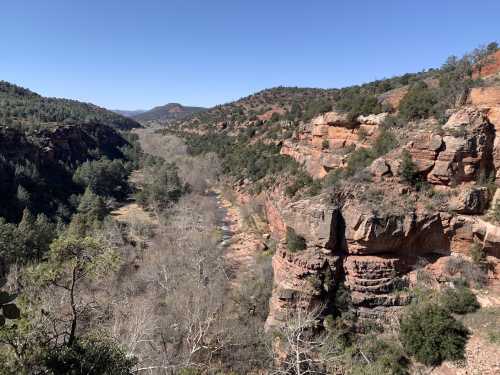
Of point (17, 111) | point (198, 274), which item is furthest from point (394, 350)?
point (17, 111)

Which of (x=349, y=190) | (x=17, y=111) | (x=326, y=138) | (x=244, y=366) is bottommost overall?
(x=244, y=366)

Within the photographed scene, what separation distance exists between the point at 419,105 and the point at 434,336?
1492 centimetres

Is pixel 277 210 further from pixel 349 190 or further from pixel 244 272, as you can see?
pixel 349 190

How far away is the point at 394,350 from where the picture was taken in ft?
51.3

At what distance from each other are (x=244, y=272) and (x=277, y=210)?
21.2 feet

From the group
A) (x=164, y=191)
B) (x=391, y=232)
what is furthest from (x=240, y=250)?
(x=164, y=191)

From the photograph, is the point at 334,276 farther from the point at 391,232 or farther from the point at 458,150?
the point at 458,150

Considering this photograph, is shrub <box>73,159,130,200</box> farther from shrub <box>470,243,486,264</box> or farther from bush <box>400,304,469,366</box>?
shrub <box>470,243,486,264</box>

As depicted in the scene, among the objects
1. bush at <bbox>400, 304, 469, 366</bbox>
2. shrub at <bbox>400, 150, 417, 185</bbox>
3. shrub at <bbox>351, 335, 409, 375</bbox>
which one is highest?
shrub at <bbox>400, 150, 417, 185</bbox>

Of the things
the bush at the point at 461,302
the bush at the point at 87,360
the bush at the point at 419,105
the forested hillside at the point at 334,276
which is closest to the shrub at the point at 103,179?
the forested hillside at the point at 334,276

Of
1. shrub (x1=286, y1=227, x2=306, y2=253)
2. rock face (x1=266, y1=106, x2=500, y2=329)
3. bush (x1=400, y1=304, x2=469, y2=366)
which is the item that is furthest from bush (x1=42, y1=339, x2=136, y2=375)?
bush (x1=400, y1=304, x2=469, y2=366)

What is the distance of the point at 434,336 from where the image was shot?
47.8 ft

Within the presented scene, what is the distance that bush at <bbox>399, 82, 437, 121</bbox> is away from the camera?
21.8m

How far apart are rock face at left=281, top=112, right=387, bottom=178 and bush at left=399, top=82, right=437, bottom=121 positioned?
2.60m
